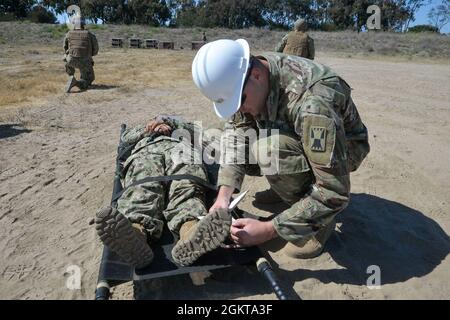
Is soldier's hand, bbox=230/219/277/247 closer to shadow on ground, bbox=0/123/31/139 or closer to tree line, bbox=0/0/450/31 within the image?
shadow on ground, bbox=0/123/31/139

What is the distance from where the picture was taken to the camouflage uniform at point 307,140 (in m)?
1.96

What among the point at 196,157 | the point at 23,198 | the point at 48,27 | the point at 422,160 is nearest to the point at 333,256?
the point at 196,157

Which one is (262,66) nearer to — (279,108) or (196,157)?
(279,108)

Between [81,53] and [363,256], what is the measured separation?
8042 mm

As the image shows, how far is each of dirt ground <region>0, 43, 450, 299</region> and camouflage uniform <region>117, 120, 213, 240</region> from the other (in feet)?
1.21

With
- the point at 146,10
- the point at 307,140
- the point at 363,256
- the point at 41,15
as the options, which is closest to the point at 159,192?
the point at 307,140

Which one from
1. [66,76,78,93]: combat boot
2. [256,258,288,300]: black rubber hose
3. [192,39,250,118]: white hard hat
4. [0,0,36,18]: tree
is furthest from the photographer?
[0,0,36,18]: tree

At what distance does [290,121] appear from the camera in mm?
2266

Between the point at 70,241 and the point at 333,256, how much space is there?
174 cm

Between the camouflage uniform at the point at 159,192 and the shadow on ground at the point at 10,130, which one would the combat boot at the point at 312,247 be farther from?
the shadow on ground at the point at 10,130

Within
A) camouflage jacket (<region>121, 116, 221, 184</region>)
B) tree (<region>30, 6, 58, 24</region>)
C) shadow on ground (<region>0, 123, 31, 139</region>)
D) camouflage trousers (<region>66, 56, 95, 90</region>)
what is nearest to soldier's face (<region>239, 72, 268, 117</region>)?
camouflage jacket (<region>121, 116, 221, 184</region>)

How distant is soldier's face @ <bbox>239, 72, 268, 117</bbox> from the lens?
2.11 meters

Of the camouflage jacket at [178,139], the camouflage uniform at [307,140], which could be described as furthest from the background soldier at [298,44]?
the camouflage uniform at [307,140]

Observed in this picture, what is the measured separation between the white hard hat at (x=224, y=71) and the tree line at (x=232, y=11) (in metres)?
44.3
